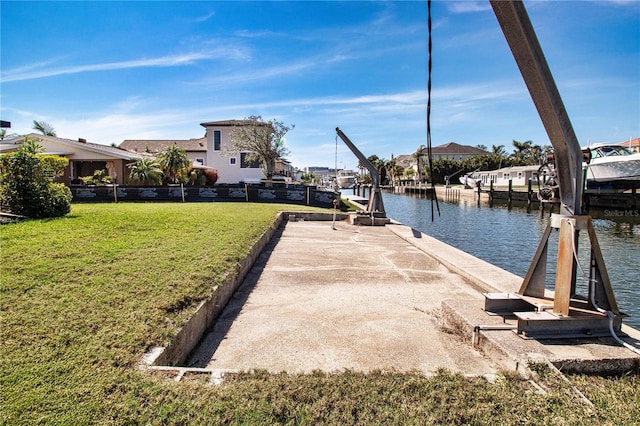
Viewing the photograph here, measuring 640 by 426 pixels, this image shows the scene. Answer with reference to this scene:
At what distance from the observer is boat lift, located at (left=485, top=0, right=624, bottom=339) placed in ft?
11.3

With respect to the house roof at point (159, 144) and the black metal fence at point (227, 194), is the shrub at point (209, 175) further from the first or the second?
the black metal fence at point (227, 194)

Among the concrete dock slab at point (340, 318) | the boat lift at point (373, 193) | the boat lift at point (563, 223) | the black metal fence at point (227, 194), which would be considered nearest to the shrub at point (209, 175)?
the black metal fence at point (227, 194)

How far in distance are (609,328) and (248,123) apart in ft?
112

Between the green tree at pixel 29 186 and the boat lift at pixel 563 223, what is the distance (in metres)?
10.3

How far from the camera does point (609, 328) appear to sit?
3.60 m

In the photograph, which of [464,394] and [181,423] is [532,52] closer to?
[464,394]

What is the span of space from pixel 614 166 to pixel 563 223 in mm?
33636

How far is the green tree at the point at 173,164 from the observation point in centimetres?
2666

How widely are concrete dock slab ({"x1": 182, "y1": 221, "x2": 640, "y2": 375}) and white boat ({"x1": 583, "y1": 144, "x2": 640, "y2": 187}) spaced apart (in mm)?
27785

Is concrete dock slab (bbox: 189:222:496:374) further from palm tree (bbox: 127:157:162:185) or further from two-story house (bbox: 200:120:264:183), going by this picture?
two-story house (bbox: 200:120:264:183)

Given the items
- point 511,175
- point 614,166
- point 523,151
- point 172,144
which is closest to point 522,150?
point 523,151

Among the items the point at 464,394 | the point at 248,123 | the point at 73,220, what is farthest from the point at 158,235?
the point at 248,123

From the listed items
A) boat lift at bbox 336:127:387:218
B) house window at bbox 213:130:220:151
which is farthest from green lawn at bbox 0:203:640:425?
house window at bbox 213:130:220:151

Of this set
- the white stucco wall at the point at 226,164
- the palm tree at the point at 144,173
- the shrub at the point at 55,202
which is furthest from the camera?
the white stucco wall at the point at 226,164
